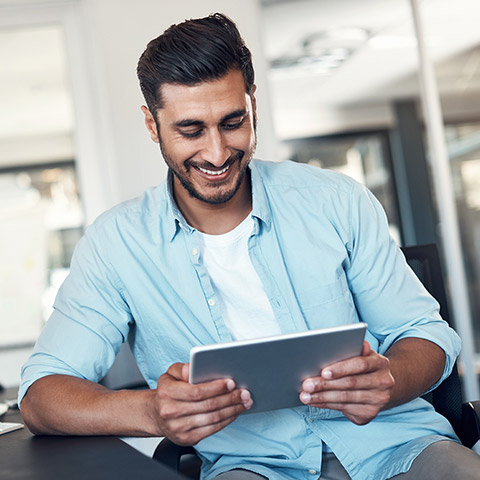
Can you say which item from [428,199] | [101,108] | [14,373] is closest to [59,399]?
[101,108]

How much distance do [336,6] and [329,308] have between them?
9.39 feet

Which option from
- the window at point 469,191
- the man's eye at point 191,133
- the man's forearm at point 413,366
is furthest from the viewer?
the window at point 469,191

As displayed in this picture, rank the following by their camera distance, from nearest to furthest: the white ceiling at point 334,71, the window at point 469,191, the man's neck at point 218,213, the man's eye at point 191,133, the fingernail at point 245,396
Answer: the fingernail at point 245,396 < the man's eye at point 191,133 < the man's neck at point 218,213 < the white ceiling at point 334,71 < the window at point 469,191

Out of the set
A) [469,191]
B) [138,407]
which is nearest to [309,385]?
[138,407]

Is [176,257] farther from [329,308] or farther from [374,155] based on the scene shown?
[374,155]

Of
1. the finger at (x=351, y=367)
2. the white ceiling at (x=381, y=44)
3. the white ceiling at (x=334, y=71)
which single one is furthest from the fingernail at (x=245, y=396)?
the white ceiling at (x=381, y=44)

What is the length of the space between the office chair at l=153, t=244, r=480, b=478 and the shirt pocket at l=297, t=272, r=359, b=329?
27cm

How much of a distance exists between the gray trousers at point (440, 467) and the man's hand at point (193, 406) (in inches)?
8.0

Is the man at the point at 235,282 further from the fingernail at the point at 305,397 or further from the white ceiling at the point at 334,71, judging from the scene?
the white ceiling at the point at 334,71

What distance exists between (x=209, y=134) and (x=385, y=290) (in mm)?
499

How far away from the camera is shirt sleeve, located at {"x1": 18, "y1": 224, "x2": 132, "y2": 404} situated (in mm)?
1331

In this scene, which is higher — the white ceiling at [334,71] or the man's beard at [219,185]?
the white ceiling at [334,71]

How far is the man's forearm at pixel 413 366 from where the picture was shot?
123 cm

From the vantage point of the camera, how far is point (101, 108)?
9.48 feet
